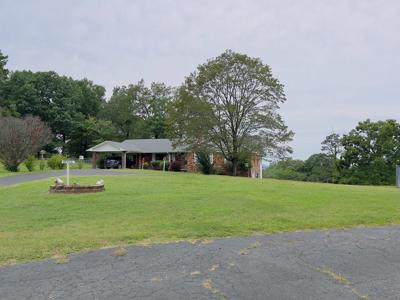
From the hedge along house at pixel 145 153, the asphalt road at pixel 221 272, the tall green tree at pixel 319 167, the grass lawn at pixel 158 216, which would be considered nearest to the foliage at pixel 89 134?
the hedge along house at pixel 145 153

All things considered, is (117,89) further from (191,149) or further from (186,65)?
(191,149)

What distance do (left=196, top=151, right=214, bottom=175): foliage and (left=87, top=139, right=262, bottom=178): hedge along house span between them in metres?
3.45

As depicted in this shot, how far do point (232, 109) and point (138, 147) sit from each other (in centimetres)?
1616

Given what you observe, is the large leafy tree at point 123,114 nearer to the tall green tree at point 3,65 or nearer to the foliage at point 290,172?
the tall green tree at point 3,65

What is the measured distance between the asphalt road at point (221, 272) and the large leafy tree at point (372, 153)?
→ 3735cm

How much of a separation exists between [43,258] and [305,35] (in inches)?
547

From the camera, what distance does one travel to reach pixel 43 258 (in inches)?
185

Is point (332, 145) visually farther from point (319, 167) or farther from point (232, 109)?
point (232, 109)

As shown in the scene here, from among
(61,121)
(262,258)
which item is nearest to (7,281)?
(262,258)

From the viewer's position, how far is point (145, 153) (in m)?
40.3

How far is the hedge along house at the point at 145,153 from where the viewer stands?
114 ft

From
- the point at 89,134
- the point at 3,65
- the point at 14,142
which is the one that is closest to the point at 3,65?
the point at 3,65

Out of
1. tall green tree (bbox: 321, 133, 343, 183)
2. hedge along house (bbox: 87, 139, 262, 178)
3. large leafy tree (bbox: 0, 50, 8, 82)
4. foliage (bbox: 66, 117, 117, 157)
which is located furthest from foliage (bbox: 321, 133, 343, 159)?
large leafy tree (bbox: 0, 50, 8, 82)

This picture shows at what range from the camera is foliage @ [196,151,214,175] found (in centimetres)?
2862
